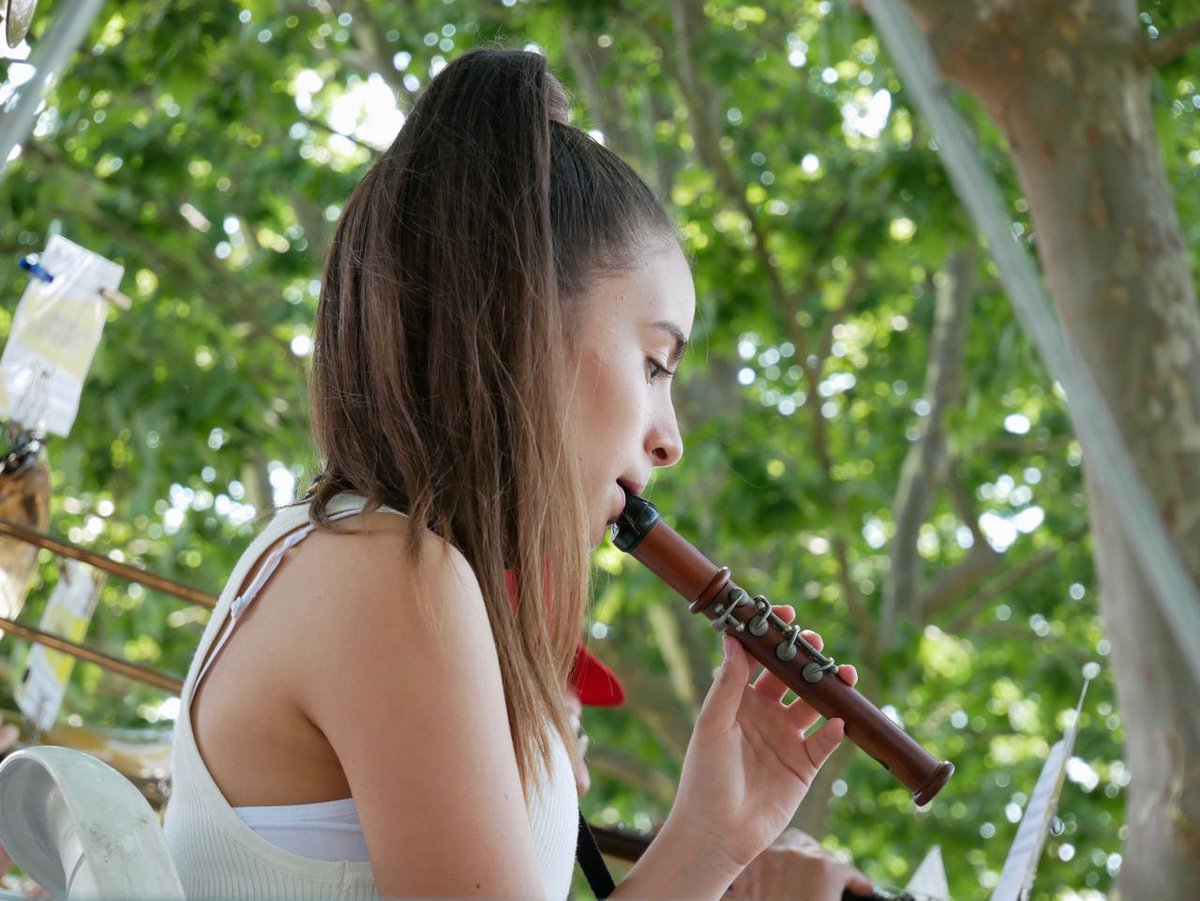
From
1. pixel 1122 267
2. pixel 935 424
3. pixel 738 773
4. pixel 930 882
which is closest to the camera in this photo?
pixel 738 773

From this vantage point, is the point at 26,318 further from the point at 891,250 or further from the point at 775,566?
the point at 775,566

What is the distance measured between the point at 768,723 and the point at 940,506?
736 centimetres

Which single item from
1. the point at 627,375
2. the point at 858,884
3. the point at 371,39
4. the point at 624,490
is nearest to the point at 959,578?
the point at 371,39

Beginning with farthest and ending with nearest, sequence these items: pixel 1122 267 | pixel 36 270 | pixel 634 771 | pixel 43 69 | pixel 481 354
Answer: pixel 634 771 → pixel 1122 267 → pixel 36 270 → pixel 481 354 → pixel 43 69

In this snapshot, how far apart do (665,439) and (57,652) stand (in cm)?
140

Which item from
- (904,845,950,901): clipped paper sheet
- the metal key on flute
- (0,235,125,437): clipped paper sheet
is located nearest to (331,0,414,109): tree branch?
(0,235,125,437): clipped paper sheet

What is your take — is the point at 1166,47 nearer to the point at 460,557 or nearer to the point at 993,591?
the point at 460,557

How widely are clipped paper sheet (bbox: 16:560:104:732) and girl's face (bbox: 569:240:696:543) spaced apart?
1.25 m

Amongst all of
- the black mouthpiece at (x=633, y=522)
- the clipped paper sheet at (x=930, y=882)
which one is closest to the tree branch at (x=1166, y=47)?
the clipped paper sheet at (x=930, y=882)

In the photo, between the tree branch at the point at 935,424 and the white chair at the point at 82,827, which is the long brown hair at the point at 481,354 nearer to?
the white chair at the point at 82,827

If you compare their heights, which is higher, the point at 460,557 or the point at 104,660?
the point at 460,557

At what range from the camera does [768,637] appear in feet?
5.07

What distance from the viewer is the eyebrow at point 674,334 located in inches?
50.6

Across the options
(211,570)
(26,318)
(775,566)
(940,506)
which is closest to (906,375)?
(775,566)
